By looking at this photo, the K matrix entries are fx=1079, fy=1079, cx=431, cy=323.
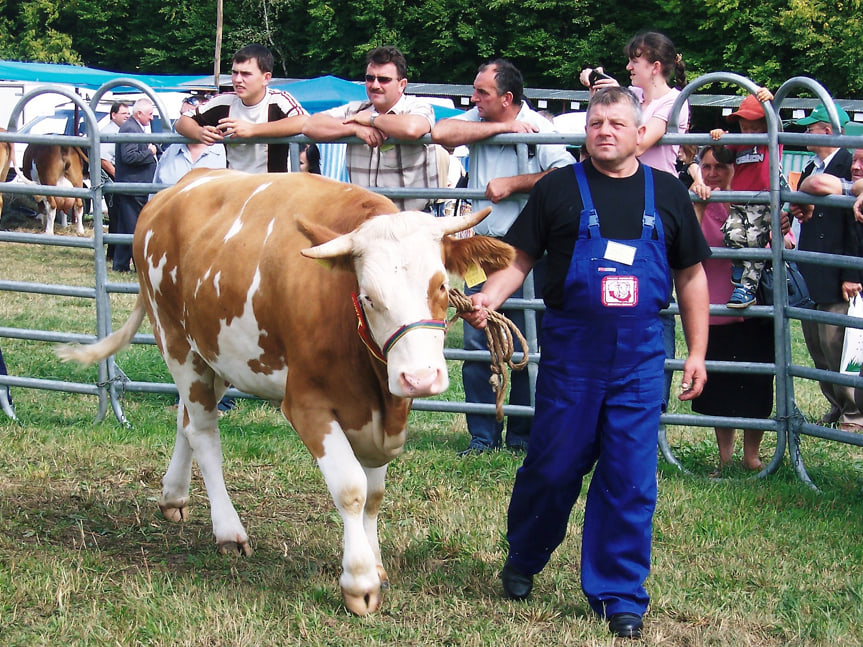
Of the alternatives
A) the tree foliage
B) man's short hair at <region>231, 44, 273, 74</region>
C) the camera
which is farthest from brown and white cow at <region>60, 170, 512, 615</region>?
the tree foliage

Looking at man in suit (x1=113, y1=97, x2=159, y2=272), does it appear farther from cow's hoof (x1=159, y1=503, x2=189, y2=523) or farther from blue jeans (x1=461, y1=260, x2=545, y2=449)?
cow's hoof (x1=159, y1=503, x2=189, y2=523)

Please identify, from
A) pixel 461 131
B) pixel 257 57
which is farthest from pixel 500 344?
pixel 257 57

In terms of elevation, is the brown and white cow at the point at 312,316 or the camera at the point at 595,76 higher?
the camera at the point at 595,76

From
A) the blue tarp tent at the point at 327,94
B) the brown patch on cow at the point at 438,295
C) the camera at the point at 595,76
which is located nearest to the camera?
the brown patch on cow at the point at 438,295

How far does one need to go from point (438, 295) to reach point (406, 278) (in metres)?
0.13

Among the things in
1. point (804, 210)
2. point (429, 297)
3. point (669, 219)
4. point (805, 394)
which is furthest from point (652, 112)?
point (805, 394)

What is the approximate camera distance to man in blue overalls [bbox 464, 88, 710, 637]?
12.6 ft

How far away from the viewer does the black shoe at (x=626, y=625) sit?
3830 mm

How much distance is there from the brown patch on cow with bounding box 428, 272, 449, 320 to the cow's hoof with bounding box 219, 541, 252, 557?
164cm

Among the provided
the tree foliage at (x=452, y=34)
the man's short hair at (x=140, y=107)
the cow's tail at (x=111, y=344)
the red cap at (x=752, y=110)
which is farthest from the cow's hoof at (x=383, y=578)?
the tree foliage at (x=452, y=34)

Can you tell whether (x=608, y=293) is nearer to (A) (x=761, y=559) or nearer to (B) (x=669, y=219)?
(B) (x=669, y=219)

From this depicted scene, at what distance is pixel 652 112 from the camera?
5.97m

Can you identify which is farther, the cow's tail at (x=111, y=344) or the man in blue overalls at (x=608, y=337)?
the cow's tail at (x=111, y=344)

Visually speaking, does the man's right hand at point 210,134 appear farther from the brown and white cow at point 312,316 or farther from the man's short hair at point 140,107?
the man's short hair at point 140,107
